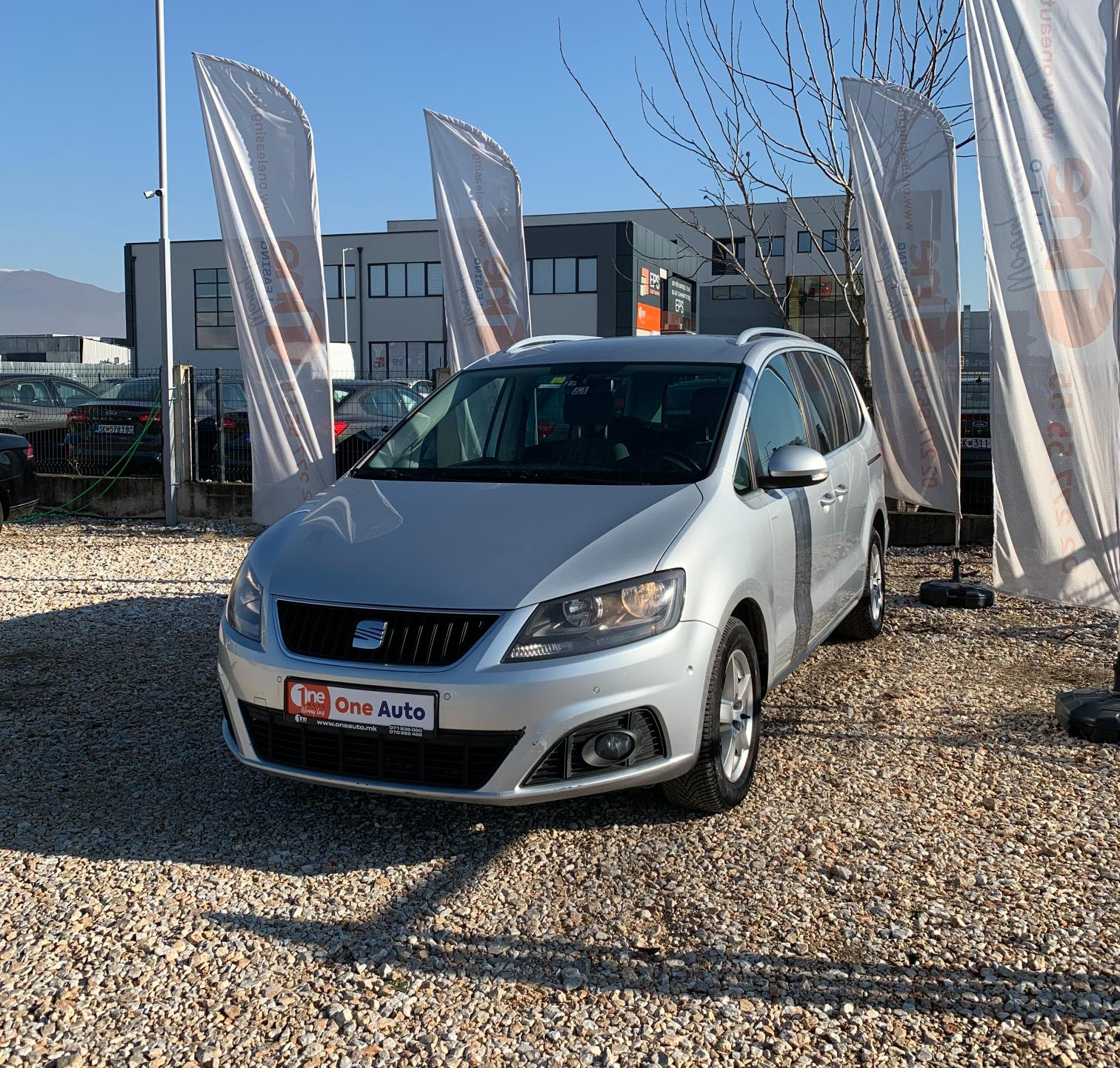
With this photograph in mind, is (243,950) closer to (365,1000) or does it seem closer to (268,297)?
(365,1000)

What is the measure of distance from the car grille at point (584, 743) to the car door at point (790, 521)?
1.02 m

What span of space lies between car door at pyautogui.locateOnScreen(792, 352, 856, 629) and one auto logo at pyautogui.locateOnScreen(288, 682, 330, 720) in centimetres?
273

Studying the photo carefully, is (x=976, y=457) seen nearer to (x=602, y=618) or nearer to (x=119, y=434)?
(x=602, y=618)

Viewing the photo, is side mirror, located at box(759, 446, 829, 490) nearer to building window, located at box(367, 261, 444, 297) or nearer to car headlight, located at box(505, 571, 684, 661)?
car headlight, located at box(505, 571, 684, 661)

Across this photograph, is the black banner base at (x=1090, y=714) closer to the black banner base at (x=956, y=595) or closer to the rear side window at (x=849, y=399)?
the rear side window at (x=849, y=399)

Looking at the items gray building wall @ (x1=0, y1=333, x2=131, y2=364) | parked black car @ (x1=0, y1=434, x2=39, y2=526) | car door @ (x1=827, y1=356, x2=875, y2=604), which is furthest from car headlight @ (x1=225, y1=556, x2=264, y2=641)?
gray building wall @ (x1=0, y1=333, x2=131, y2=364)

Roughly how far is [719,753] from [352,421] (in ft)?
36.3

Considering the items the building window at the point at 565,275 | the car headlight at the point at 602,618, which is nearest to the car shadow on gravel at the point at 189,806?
the car headlight at the point at 602,618

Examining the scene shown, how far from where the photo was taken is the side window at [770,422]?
15.0ft

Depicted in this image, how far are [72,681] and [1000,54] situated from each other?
18.6 feet

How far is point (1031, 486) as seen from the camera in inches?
Result: 210

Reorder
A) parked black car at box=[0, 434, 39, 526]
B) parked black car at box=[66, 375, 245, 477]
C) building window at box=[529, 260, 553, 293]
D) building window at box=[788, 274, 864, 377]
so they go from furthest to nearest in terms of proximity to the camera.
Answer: building window at box=[529, 260, 553, 293] → building window at box=[788, 274, 864, 377] → parked black car at box=[66, 375, 245, 477] → parked black car at box=[0, 434, 39, 526]

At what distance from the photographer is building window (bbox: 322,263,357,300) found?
2173 inches

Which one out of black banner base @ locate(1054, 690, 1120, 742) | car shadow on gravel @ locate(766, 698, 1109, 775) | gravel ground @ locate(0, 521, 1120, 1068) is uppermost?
black banner base @ locate(1054, 690, 1120, 742)
